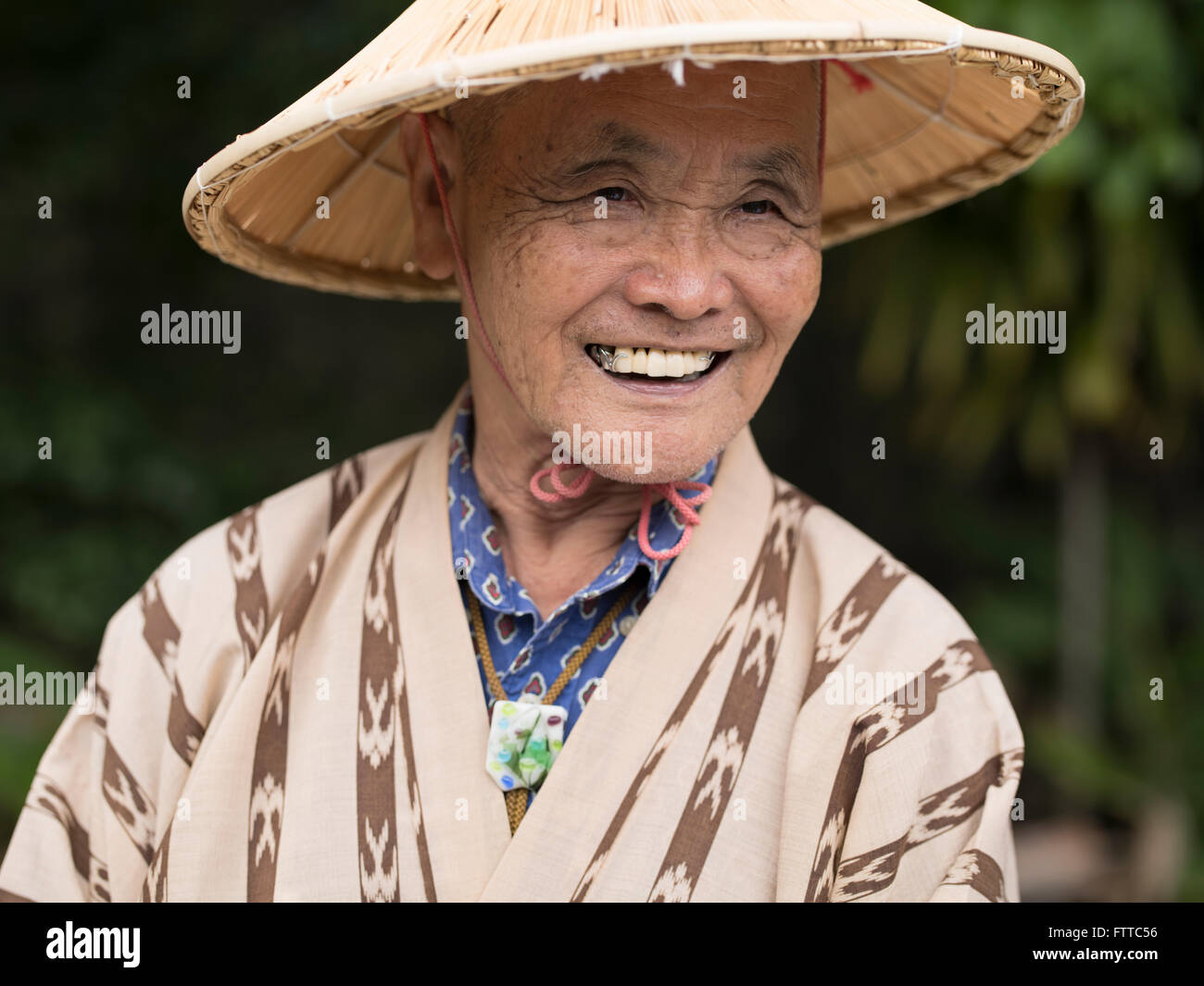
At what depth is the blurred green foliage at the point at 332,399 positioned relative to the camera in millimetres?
3760

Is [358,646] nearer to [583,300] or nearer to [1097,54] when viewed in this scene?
[583,300]

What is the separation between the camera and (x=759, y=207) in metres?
1.25

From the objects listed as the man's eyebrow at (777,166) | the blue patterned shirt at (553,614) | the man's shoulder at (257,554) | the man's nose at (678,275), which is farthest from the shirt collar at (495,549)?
the man's eyebrow at (777,166)

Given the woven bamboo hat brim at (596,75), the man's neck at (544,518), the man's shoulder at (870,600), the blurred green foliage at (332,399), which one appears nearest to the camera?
the woven bamboo hat brim at (596,75)

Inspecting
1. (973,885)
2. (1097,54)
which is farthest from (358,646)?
(1097,54)

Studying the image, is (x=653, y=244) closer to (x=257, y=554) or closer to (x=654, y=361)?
(x=654, y=361)

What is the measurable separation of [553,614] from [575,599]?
3 centimetres

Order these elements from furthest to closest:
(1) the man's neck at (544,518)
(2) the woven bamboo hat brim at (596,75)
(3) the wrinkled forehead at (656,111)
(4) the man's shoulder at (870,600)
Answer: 1. (1) the man's neck at (544,518)
2. (4) the man's shoulder at (870,600)
3. (3) the wrinkled forehead at (656,111)
4. (2) the woven bamboo hat brim at (596,75)

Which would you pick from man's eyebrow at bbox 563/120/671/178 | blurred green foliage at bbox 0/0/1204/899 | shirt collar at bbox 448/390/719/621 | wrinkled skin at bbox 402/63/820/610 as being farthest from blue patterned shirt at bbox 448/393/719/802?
blurred green foliage at bbox 0/0/1204/899

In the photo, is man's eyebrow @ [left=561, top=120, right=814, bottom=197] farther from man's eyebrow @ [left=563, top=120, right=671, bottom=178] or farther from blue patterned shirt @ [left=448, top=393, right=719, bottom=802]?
blue patterned shirt @ [left=448, top=393, right=719, bottom=802]

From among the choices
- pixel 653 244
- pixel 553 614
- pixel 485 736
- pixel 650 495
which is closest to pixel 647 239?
pixel 653 244

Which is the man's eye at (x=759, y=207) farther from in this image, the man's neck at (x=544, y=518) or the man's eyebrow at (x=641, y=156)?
the man's neck at (x=544, y=518)

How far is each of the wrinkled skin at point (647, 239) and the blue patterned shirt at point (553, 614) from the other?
152 millimetres

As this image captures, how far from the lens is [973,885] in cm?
116
